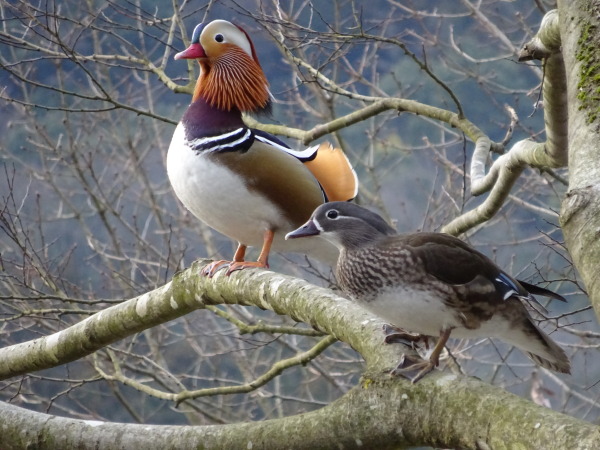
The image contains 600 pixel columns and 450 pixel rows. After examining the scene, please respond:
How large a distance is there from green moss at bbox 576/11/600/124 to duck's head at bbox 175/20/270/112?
1.23 m

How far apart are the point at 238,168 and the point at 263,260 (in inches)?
9.6

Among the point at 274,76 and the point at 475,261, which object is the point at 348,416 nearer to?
the point at 475,261

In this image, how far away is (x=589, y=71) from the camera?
1.23 metres

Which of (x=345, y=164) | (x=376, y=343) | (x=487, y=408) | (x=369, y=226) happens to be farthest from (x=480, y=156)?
(x=487, y=408)

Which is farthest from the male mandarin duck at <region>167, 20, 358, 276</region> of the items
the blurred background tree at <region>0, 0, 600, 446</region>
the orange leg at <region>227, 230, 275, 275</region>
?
the blurred background tree at <region>0, 0, 600, 446</region>

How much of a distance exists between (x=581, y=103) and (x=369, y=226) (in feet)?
2.05

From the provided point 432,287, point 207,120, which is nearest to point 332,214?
point 432,287

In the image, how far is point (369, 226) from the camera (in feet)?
5.71

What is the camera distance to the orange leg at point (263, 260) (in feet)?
6.66

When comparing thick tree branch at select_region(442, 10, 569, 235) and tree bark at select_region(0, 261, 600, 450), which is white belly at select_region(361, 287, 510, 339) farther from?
thick tree branch at select_region(442, 10, 569, 235)

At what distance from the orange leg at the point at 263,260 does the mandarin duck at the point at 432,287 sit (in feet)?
1.18

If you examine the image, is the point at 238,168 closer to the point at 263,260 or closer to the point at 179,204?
the point at 263,260

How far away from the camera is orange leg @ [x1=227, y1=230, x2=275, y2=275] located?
2029 mm

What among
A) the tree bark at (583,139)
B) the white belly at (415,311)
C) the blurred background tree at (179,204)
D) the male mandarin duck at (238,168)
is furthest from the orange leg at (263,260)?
the blurred background tree at (179,204)
